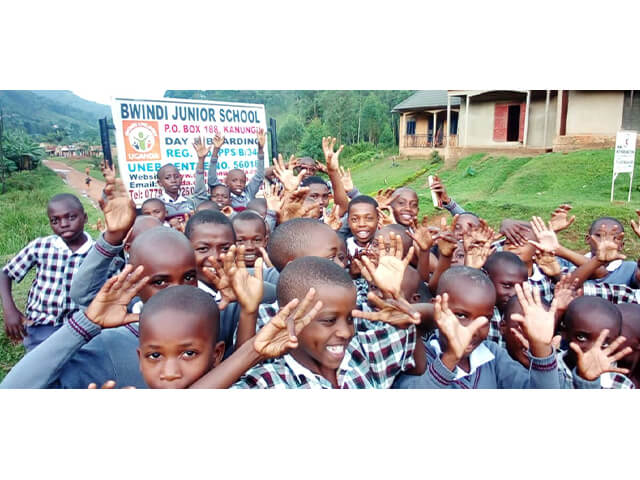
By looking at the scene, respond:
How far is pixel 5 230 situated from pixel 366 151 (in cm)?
1532

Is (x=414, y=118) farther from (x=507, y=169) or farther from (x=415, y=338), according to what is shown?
(x=415, y=338)

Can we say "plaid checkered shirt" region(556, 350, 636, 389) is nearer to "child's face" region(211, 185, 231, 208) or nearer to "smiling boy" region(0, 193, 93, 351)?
"smiling boy" region(0, 193, 93, 351)

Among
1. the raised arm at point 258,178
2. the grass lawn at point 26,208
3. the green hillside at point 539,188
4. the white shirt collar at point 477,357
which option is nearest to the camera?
the white shirt collar at point 477,357

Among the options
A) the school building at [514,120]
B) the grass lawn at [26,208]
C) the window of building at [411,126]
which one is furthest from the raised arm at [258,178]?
the window of building at [411,126]

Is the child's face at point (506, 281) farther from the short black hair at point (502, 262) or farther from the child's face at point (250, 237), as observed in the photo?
the child's face at point (250, 237)

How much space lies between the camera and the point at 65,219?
8.68 feet

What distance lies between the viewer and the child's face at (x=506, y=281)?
2.29 meters

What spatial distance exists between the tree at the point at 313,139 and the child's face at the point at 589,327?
13178 millimetres

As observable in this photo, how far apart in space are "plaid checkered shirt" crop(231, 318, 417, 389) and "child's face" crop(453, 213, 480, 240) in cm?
166

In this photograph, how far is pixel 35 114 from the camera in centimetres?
532

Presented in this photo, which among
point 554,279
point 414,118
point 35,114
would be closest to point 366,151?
point 414,118

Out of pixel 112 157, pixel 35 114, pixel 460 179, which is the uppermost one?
pixel 35 114

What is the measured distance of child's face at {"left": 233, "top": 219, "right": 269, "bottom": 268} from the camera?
2627 millimetres

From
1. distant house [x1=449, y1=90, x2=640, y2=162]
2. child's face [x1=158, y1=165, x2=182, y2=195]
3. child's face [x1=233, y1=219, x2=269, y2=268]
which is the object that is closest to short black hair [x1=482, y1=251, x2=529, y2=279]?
child's face [x1=233, y1=219, x2=269, y2=268]
